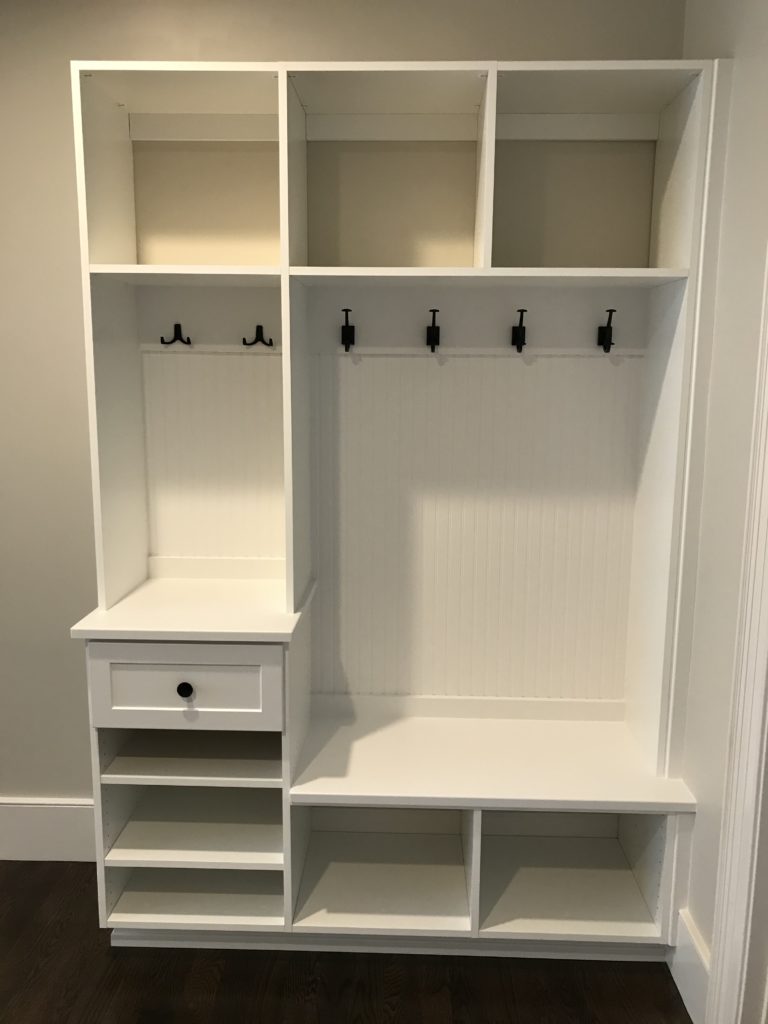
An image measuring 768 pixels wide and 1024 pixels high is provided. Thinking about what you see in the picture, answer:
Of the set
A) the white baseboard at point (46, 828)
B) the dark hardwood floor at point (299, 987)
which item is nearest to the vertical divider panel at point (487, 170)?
the dark hardwood floor at point (299, 987)

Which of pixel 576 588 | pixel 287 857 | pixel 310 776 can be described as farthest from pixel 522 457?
pixel 287 857

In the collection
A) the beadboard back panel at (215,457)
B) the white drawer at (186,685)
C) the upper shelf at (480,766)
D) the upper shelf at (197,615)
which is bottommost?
the upper shelf at (480,766)

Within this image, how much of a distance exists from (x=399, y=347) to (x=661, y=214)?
79 centimetres

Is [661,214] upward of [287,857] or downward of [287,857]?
upward

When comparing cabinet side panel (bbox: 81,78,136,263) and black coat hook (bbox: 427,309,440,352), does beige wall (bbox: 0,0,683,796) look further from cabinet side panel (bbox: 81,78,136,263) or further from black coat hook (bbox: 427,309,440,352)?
black coat hook (bbox: 427,309,440,352)

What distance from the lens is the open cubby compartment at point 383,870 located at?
212cm

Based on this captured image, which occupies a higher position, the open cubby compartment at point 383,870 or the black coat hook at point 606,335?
the black coat hook at point 606,335

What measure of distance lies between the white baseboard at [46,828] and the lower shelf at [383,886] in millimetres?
736

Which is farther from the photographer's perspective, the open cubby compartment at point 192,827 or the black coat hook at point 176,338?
the black coat hook at point 176,338

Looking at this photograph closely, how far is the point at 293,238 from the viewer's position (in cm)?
200

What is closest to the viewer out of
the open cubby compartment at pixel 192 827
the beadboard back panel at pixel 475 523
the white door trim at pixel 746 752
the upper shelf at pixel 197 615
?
the white door trim at pixel 746 752

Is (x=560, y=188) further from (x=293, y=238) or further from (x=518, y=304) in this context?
(x=293, y=238)

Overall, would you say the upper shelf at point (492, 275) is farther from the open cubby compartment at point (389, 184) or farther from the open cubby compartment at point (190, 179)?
the open cubby compartment at point (190, 179)

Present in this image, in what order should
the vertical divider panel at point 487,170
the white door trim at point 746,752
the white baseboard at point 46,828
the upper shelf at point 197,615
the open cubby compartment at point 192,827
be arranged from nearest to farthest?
the white door trim at point 746,752 < the vertical divider panel at point 487,170 < the upper shelf at point 197,615 < the open cubby compartment at point 192,827 < the white baseboard at point 46,828
